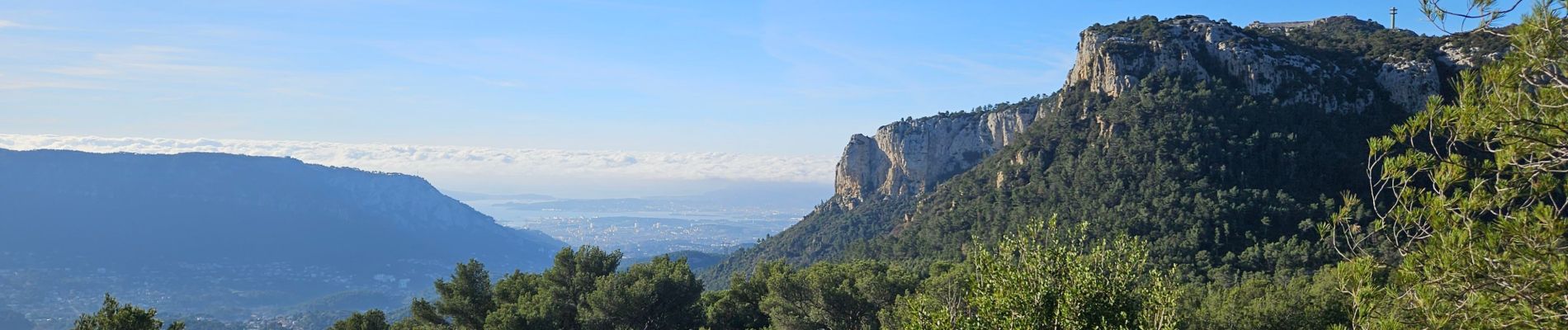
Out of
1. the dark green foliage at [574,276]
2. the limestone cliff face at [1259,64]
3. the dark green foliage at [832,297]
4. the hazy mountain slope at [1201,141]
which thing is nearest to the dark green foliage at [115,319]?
the dark green foliage at [574,276]

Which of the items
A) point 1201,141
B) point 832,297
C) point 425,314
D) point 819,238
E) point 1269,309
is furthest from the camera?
point 819,238

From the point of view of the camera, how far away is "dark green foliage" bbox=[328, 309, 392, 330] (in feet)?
93.6

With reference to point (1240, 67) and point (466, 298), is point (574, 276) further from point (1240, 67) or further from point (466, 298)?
point (1240, 67)

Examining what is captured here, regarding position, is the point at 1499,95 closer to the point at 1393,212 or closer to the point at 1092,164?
the point at 1393,212

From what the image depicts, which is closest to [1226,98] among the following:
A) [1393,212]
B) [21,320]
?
[1393,212]

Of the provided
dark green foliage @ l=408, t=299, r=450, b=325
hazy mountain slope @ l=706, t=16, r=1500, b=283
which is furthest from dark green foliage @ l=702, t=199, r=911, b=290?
dark green foliage @ l=408, t=299, r=450, b=325

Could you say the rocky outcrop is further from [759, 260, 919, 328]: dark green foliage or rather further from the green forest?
[759, 260, 919, 328]: dark green foliage

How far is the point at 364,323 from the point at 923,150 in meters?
97.8

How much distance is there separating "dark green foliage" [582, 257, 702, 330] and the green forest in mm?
90

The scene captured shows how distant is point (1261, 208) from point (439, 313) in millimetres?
49068

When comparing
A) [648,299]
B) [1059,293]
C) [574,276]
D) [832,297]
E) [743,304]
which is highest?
[1059,293]

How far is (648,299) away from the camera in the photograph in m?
34.3

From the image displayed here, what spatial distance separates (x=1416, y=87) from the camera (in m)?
64.9

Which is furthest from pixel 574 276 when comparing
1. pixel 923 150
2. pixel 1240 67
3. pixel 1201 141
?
pixel 923 150
